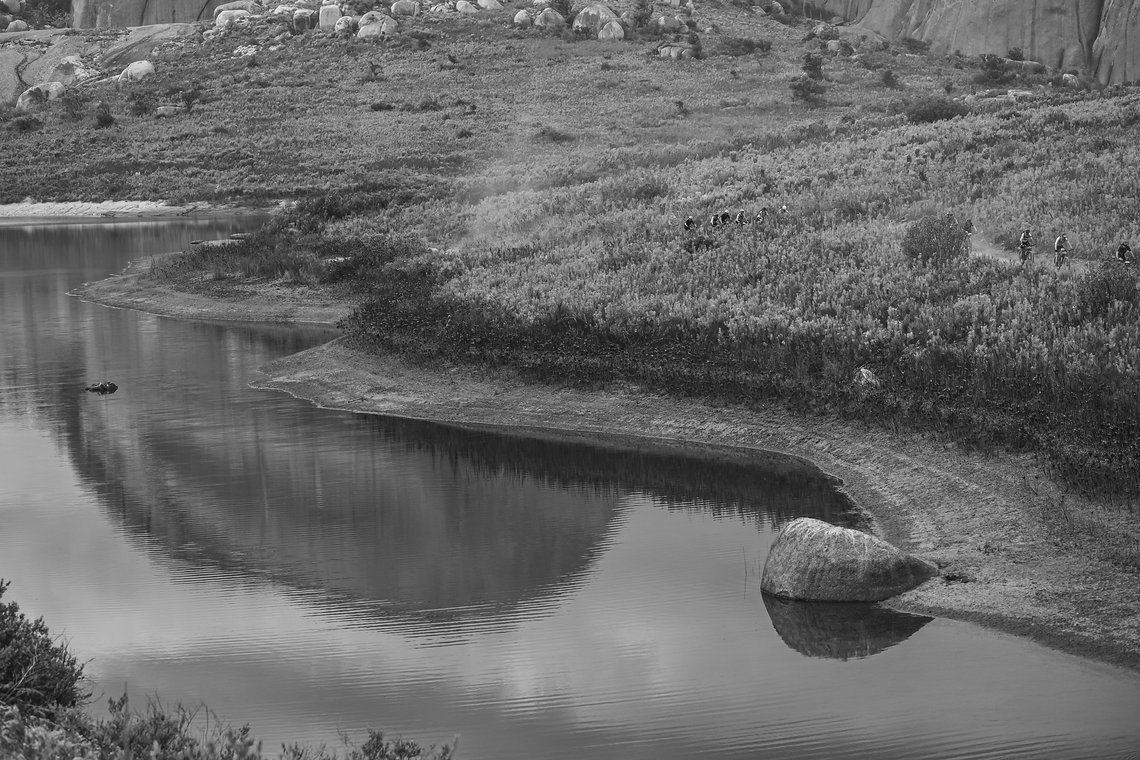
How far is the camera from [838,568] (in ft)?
56.1

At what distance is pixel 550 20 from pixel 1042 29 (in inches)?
1846

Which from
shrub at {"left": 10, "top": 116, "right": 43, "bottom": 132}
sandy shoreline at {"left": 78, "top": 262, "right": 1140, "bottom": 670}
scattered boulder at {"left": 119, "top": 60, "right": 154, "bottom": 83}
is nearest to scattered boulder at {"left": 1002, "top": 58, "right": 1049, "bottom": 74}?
scattered boulder at {"left": 119, "top": 60, "right": 154, "bottom": 83}

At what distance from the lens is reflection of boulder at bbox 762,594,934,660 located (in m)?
16.0

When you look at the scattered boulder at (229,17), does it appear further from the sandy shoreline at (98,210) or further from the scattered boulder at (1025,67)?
the scattered boulder at (1025,67)

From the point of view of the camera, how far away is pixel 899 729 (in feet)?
44.9

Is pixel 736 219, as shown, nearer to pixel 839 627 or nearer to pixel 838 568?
pixel 838 568

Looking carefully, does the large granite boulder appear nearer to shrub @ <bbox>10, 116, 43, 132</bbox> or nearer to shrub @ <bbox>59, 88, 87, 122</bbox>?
shrub @ <bbox>10, 116, 43, 132</bbox>

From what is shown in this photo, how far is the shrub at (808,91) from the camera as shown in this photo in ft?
329

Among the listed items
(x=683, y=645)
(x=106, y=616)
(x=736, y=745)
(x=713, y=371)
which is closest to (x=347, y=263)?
(x=713, y=371)

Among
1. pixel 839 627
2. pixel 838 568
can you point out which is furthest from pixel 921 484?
pixel 839 627

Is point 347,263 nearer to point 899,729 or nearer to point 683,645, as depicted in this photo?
point 683,645

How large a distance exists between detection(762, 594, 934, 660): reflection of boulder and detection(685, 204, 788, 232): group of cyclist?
2154cm

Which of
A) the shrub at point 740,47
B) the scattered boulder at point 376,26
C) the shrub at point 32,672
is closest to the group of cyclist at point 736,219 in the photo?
the shrub at point 32,672

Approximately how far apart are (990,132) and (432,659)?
117ft
